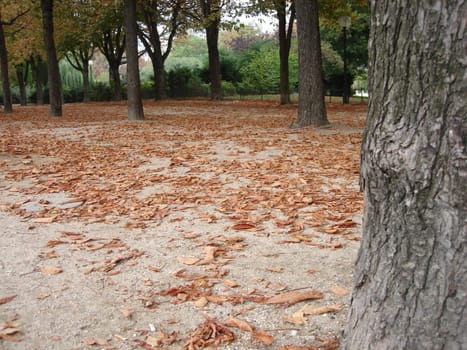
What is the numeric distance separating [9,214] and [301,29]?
8.52 m

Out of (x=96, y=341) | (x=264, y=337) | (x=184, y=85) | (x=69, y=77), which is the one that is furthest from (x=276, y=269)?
(x=69, y=77)

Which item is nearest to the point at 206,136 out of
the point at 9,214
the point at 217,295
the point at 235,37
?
the point at 9,214

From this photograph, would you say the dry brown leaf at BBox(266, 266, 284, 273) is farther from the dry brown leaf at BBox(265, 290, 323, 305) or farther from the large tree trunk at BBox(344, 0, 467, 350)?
the large tree trunk at BBox(344, 0, 467, 350)

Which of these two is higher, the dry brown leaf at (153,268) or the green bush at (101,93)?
the green bush at (101,93)

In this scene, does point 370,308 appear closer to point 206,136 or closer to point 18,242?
point 18,242

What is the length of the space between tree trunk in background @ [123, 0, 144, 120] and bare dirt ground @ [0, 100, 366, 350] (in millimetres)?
7717

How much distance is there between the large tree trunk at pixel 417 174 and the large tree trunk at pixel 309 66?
→ 10.1 metres

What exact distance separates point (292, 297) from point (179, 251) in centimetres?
120

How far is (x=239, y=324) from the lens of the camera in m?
2.76

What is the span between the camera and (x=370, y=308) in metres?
2.09

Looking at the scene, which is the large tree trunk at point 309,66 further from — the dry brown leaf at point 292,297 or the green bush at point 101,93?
the green bush at point 101,93

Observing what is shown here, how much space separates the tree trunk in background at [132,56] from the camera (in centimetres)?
1509

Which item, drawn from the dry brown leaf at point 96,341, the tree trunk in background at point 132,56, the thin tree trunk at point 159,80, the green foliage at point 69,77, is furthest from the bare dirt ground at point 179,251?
the green foliage at point 69,77

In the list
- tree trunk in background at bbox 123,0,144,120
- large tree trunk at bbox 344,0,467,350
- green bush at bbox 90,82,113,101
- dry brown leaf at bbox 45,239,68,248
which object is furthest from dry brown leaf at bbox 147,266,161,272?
green bush at bbox 90,82,113,101
